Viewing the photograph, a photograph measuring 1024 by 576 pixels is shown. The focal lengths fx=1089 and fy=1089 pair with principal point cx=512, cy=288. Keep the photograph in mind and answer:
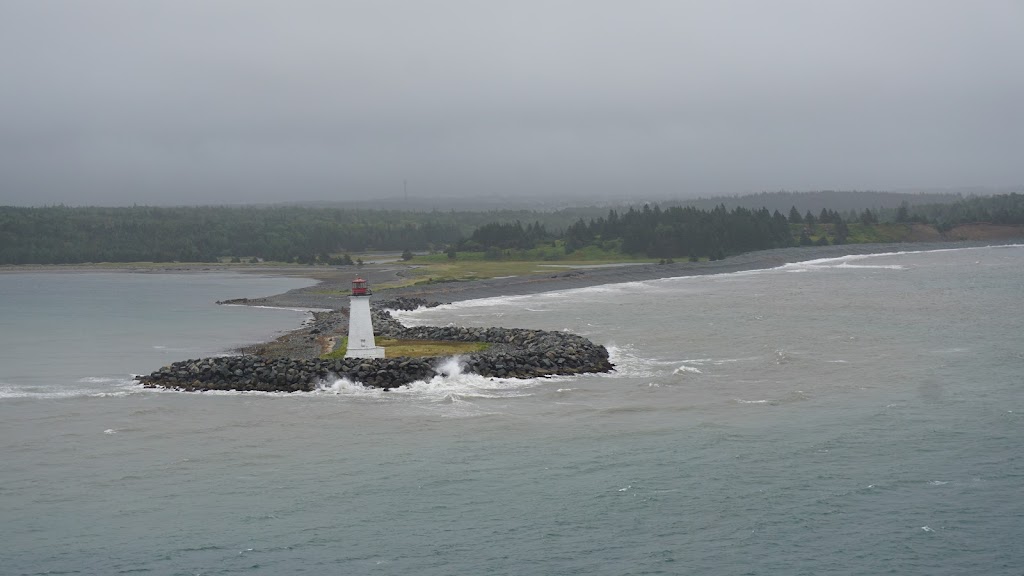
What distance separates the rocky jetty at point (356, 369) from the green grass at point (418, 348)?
4.37ft

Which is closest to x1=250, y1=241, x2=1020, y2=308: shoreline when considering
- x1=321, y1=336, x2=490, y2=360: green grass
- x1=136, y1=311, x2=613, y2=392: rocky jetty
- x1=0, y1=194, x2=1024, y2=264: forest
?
x1=0, y1=194, x2=1024, y2=264: forest

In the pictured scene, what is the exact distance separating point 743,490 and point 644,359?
48.6ft

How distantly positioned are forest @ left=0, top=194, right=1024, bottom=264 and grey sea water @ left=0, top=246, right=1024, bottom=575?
6314 centimetres

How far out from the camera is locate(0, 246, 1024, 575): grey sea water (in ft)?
52.4

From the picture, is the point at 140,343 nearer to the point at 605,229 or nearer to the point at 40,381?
the point at 40,381

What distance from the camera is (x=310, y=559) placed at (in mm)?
15875

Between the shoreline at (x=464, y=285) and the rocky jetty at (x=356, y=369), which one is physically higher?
the shoreline at (x=464, y=285)

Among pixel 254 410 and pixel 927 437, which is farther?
pixel 254 410

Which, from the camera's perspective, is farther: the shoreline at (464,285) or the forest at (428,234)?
the forest at (428,234)

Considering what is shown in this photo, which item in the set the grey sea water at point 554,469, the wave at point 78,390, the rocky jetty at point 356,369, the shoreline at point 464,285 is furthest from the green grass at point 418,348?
the wave at point 78,390

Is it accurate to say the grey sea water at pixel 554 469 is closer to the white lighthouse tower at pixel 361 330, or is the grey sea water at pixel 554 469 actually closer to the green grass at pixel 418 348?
the white lighthouse tower at pixel 361 330

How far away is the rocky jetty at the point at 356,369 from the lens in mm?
29547

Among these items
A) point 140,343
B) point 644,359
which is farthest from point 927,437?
point 140,343

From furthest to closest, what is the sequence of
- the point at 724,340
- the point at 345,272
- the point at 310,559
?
the point at 345,272 < the point at 724,340 < the point at 310,559
